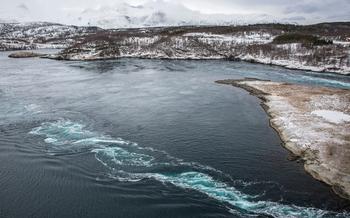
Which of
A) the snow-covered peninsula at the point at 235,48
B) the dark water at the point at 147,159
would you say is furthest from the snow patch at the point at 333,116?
the snow-covered peninsula at the point at 235,48

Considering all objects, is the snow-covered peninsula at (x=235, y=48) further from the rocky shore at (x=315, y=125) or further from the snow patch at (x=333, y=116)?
the snow patch at (x=333, y=116)

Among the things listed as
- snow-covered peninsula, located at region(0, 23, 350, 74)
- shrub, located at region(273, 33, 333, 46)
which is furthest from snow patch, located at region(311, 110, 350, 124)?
shrub, located at region(273, 33, 333, 46)

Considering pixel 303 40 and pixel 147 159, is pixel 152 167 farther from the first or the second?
pixel 303 40

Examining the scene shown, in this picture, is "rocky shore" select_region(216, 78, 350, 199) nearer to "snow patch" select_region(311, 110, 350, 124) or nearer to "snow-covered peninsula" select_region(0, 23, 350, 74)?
"snow patch" select_region(311, 110, 350, 124)

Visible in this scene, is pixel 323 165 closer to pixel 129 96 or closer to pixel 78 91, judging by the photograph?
pixel 129 96

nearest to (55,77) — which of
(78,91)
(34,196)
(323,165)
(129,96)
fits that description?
(78,91)

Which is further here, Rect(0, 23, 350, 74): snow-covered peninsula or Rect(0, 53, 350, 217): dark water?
Rect(0, 23, 350, 74): snow-covered peninsula

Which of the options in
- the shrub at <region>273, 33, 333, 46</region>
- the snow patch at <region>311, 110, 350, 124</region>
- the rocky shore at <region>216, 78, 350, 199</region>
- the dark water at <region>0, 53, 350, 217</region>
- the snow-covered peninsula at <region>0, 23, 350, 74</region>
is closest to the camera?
the dark water at <region>0, 53, 350, 217</region>
